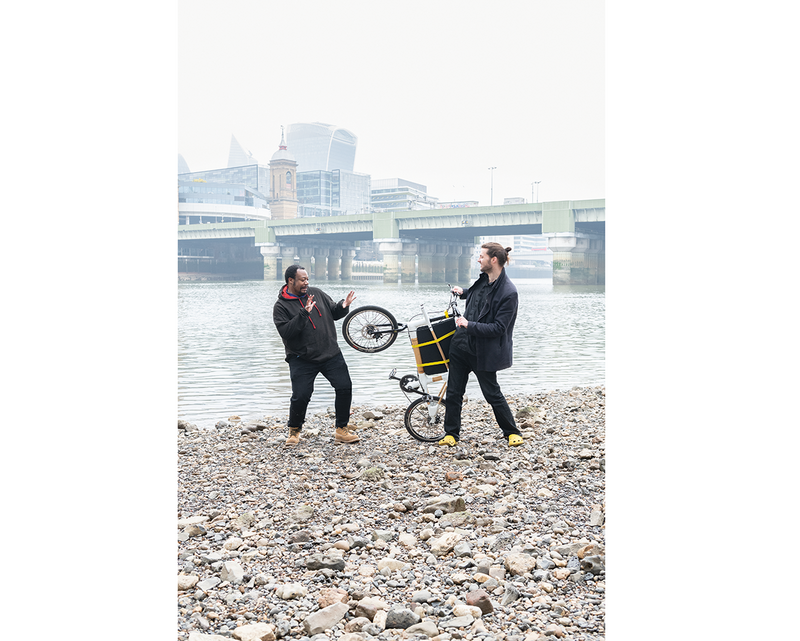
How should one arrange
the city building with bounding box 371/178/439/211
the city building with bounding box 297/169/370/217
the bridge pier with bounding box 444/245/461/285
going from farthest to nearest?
the city building with bounding box 297/169/370/217, the city building with bounding box 371/178/439/211, the bridge pier with bounding box 444/245/461/285

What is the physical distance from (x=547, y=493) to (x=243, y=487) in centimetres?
245

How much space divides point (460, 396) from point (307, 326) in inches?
64.4

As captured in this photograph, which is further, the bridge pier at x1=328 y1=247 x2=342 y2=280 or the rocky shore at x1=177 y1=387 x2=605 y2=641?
the bridge pier at x1=328 y1=247 x2=342 y2=280

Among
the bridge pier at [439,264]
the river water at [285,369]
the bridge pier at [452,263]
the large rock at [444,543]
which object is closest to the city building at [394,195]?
the bridge pier at [452,263]

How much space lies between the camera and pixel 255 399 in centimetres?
1148

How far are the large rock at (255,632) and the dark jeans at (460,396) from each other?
365 centimetres

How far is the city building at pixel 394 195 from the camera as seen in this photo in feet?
592

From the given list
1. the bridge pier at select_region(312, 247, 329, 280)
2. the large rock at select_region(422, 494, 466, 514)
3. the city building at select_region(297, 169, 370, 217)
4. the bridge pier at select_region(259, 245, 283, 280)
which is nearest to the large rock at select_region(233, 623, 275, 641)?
the large rock at select_region(422, 494, 466, 514)

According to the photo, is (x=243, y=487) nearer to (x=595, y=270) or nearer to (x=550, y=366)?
(x=550, y=366)

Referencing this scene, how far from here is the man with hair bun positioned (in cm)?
633

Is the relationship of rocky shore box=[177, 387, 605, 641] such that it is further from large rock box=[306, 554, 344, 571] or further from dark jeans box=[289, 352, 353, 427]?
dark jeans box=[289, 352, 353, 427]

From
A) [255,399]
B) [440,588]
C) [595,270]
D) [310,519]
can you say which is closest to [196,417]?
[255,399]

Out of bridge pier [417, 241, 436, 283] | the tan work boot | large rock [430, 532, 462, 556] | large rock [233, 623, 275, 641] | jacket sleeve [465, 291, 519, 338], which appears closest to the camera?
large rock [233, 623, 275, 641]

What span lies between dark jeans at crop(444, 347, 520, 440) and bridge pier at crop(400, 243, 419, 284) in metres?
77.1
